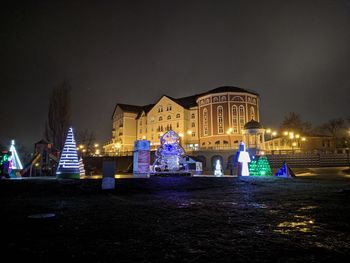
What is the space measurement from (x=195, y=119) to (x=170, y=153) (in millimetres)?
46274

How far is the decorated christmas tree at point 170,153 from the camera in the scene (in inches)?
869

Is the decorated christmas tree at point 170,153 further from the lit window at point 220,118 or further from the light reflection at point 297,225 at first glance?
the lit window at point 220,118

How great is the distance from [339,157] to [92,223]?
150 ft

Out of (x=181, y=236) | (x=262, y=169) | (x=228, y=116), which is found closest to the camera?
(x=181, y=236)

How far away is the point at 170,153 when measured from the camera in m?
22.2

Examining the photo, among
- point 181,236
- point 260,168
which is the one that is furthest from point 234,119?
point 181,236

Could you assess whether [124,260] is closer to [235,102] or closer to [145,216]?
[145,216]

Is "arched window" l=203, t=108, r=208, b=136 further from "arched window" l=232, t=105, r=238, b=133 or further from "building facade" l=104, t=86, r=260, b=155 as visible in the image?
"arched window" l=232, t=105, r=238, b=133

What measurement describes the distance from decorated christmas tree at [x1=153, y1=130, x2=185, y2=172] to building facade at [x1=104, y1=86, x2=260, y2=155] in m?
32.3

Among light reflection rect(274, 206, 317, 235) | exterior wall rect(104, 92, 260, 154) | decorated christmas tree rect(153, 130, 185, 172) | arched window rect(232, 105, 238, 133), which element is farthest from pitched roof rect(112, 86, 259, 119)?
light reflection rect(274, 206, 317, 235)

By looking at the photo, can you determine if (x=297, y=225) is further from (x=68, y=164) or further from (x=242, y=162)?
(x=68, y=164)

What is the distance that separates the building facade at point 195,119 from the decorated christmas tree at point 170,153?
3233cm

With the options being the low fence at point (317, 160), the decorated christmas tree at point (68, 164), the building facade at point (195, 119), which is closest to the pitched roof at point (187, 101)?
the building facade at point (195, 119)

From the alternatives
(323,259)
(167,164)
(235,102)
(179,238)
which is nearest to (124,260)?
(179,238)
